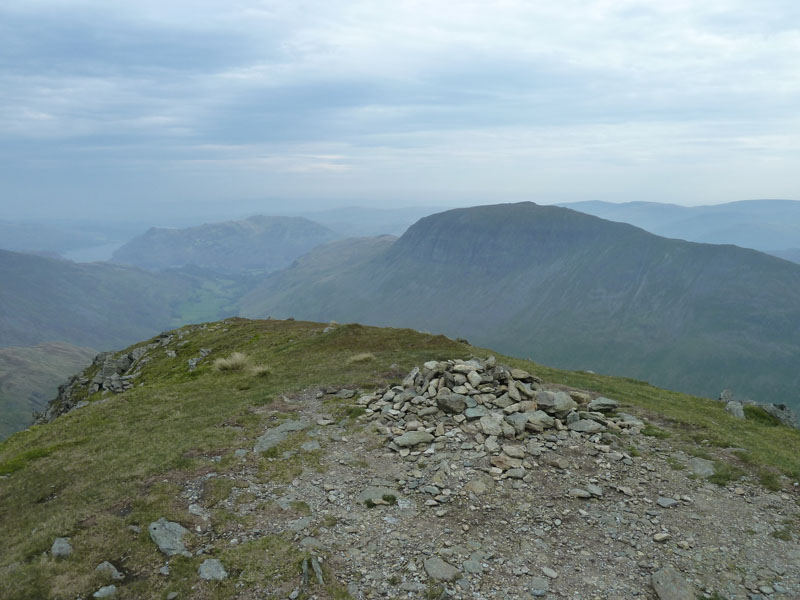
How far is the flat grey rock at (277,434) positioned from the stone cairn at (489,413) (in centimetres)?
377

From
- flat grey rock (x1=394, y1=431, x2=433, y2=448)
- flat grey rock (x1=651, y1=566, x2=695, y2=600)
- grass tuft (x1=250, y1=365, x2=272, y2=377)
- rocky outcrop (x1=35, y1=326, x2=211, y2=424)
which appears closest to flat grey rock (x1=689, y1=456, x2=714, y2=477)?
flat grey rock (x1=651, y1=566, x2=695, y2=600)

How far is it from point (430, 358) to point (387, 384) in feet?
22.3

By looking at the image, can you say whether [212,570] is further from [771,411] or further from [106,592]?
[771,411]

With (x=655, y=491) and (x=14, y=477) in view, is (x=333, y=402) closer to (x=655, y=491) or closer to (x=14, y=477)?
(x=14, y=477)

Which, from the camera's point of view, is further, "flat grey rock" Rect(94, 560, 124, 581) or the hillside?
the hillside

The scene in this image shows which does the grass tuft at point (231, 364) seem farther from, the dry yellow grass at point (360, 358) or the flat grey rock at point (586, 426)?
the flat grey rock at point (586, 426)

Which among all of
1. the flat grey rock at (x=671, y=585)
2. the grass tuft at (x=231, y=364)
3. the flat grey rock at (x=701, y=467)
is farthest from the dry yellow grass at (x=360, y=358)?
the flat grey rock at (x=671, y=585)

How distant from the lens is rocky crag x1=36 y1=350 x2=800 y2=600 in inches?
512

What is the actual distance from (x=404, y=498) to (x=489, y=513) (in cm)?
320

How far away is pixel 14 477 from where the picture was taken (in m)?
20.0

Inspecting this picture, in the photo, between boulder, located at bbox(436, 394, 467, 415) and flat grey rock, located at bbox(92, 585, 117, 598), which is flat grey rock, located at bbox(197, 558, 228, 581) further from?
boulder, located at bbox(436, 394, 467, 415)

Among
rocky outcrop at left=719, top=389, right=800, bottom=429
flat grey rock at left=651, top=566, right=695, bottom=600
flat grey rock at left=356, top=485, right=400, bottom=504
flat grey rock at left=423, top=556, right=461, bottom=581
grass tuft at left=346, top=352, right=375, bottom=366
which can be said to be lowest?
rocky outcrop at left=719, top=389, right=800, bottom=429

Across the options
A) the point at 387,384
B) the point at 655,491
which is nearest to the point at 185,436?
the point at 387,384

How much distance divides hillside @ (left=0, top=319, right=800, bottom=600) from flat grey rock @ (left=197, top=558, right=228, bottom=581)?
0.06 metres
